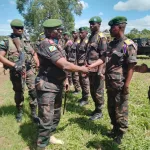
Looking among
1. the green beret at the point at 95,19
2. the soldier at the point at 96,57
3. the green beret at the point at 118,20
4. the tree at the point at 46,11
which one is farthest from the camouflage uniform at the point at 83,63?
the tree at the point at 46,11

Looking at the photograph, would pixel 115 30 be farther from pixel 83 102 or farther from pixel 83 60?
pixel 83 60

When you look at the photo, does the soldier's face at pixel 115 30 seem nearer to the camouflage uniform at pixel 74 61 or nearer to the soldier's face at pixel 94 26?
the soldier's face at pixel 94 26

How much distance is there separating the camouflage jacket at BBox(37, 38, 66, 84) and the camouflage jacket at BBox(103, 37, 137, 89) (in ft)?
2.72

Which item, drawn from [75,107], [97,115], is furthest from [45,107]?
[75,107]


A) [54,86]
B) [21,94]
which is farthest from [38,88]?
[21,94]

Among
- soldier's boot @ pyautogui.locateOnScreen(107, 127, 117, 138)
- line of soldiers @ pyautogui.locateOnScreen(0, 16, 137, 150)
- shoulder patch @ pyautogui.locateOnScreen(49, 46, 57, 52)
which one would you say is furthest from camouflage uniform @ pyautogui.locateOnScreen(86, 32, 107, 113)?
shoulder patch @ pyautogui.locateOnScreen(49, 46, 57, 52)

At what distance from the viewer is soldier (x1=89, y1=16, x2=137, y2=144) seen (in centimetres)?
368

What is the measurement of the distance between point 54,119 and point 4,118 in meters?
1.93

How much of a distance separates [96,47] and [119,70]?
4.81 feet

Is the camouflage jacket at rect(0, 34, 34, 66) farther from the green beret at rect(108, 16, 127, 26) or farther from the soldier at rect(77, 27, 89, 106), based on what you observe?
the green beret at rect(108, 16, 127, 26)

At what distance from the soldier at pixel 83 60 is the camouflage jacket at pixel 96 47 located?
4.21ft

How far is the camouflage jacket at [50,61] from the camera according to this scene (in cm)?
342

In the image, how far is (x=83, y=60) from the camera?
7207 millimetres

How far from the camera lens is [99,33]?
5188 millimetres
